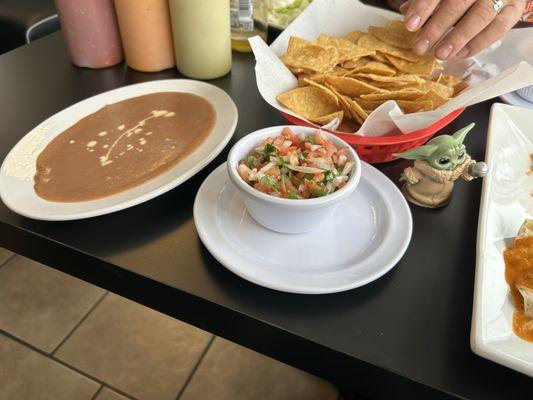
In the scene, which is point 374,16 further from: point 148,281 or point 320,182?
point 148,281

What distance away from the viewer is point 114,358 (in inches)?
58.1

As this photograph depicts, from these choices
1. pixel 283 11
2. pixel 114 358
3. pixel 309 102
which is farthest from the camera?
pixel 114 358

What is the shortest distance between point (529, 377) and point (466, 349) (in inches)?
3.0

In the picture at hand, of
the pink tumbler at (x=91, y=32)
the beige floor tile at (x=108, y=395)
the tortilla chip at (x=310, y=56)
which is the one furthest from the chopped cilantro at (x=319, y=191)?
the beige floor tile at (x=108, y=395)

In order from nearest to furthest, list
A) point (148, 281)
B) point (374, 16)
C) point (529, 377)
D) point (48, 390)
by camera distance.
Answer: point (529, 377)
point (148, 281)
point (374, 16)
point (48, 390)

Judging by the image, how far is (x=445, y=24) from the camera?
3.52 ft

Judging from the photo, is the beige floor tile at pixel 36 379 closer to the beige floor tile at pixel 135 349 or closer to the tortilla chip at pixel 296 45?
the beige floor tile at pixel 135 349

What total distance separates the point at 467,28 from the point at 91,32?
0.93 meters

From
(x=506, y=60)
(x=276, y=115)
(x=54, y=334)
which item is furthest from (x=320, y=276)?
(x=54, y=334)

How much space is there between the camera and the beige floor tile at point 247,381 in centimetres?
138

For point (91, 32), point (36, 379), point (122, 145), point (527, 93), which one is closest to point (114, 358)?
point (36, 379)

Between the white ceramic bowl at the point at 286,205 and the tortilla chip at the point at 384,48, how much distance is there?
1.53 ft

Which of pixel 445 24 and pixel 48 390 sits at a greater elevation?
pixel 445 24

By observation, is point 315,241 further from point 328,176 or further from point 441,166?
point 441,166
